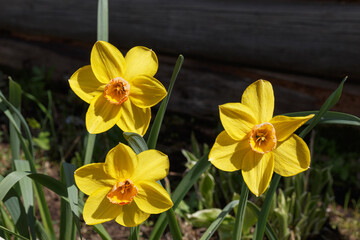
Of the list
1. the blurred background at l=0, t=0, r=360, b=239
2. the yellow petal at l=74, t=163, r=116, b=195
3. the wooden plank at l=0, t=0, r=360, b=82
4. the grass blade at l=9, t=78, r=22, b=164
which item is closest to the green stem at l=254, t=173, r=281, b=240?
the yellow petal at l=74, t=163, r=116, b=195

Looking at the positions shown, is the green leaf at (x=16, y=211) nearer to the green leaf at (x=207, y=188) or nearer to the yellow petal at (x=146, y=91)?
the yellow petal at (x=146, y=91)

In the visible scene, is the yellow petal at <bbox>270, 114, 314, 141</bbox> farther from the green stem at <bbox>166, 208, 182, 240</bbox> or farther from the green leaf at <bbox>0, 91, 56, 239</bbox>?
the green leaf at <bbox>0, 91, 56, 239</bbox>

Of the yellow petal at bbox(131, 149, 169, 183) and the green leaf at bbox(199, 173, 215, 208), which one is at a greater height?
the yellow petal at bbox(131, 149, 169, 183)

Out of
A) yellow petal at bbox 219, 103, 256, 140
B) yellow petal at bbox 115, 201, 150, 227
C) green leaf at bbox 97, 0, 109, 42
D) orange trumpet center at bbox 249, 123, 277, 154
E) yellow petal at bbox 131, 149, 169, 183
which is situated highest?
green leaf at bbox 97, 0, 109, 42

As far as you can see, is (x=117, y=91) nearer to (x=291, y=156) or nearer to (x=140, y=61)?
(x=140, y=61)

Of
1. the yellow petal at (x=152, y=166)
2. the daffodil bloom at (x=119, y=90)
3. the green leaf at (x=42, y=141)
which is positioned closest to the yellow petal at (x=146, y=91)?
the daffodil bloom at (x=119, y=90)

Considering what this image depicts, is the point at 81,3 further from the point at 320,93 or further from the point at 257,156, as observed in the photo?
the point at 257,156
